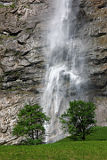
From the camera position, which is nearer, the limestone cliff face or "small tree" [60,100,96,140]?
"small tree" [60,100,96,140]

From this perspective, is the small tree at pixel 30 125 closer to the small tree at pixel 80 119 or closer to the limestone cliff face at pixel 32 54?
the small tree at pixel 80 119

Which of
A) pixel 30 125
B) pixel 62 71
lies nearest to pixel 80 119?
pixel 30 125

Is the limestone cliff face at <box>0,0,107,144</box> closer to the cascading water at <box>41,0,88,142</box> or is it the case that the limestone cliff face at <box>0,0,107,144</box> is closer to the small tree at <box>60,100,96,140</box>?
the cascading water at <box>41,0,88,142</box>

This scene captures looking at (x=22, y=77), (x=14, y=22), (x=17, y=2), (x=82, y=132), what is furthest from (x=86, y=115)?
(x=17, y=2)

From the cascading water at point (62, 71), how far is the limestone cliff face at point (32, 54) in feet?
6.31

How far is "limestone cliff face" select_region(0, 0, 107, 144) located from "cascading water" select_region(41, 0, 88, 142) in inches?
75.7

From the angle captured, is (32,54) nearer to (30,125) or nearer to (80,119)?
(30,125)

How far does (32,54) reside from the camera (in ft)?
169

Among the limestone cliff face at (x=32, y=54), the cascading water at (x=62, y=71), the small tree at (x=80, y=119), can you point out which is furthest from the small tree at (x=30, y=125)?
the limestone cliff face at (x=32, y=54)

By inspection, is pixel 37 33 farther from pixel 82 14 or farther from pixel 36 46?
pixel 82 14

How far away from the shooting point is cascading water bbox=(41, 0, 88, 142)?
4378cm

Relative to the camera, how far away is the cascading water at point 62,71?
43781mm

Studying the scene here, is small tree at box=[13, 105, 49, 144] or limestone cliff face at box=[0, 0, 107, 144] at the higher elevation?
A: limestone cliff face at box=[0, 0, 107, 144]

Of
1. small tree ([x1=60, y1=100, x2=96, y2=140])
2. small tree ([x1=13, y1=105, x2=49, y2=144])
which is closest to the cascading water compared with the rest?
small tree ([x1=13, y1=105, x2=49, y2=144])
